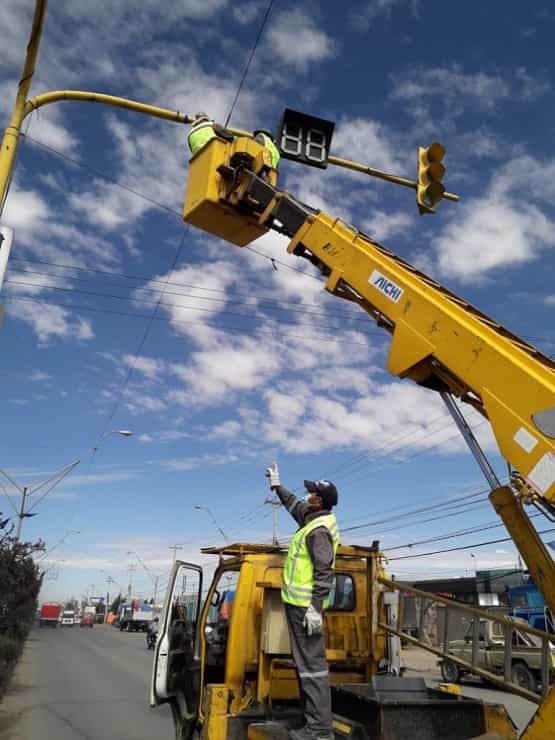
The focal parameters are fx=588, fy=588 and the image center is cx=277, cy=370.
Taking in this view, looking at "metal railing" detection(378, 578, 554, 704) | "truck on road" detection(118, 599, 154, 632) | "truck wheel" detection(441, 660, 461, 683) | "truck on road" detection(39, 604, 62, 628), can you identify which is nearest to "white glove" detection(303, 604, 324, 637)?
"metal railing" detection(378, 578, 554, 704)

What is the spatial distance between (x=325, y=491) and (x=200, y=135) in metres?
3.50

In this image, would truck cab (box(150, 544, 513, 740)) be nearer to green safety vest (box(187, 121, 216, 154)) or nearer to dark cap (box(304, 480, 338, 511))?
dark cap (box(304, 480, 338, 511))

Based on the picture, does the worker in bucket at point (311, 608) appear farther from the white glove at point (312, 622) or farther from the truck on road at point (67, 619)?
the truck on road at point (67, 619)

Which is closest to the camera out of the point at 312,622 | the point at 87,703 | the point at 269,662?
the point at 312,622

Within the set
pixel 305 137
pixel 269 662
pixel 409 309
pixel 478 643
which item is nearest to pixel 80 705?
pixel 269 662

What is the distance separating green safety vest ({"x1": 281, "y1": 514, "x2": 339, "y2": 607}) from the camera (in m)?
3.97

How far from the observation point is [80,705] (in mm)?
10914

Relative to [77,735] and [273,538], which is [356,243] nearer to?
[77,735]

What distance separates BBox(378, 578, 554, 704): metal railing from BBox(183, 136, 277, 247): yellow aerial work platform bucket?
3.52m

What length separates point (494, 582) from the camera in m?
40.3

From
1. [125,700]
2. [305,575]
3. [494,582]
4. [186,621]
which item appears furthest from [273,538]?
[305,575]

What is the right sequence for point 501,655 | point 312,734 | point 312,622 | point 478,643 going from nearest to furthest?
1. point 312,734
2. point 312,622
3. point 478,643
4. point 501,655

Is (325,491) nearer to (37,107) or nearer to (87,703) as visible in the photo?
(37,107)

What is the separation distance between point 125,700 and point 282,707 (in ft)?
27.1
